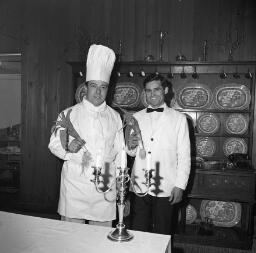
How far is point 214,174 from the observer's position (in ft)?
11.7

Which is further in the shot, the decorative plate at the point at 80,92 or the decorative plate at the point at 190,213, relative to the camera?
the decorative plate at the point at 80,92

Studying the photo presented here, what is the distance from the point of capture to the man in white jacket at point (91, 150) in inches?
99.7

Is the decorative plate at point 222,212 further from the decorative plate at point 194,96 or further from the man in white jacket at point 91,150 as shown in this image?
the man in white jacket at point 91,150

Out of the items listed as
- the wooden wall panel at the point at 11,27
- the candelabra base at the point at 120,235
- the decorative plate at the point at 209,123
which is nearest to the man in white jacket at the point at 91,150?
the candelabra base at the point at 120,235

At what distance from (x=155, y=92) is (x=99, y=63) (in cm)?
55

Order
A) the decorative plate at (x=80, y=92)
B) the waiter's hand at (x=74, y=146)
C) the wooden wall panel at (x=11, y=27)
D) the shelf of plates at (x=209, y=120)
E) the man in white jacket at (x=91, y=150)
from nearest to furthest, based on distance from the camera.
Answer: the waiter's hand at (x=74, y=146)
the man in white jacket at (x=91, y=150)
the shelf of plates at (x=209, y=120)
the decorative plate at (x=80, y=92)
the wooden wall panel at (x=11, y=27)

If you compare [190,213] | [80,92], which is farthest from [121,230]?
[80,92]

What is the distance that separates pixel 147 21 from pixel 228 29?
3.55 ft

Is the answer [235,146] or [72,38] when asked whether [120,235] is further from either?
[72,38]

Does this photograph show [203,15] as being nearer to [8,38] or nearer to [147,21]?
[147,21]

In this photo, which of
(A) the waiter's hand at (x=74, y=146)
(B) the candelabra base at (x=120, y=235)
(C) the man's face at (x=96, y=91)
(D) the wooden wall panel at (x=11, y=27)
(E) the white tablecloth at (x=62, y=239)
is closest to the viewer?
(E) the white tablecloth at (x=62, y=239)

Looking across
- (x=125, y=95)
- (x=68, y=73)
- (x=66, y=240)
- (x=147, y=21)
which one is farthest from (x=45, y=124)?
(x=66, y=240)

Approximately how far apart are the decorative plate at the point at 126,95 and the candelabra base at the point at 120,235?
2699 mm

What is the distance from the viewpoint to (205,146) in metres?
4.14
